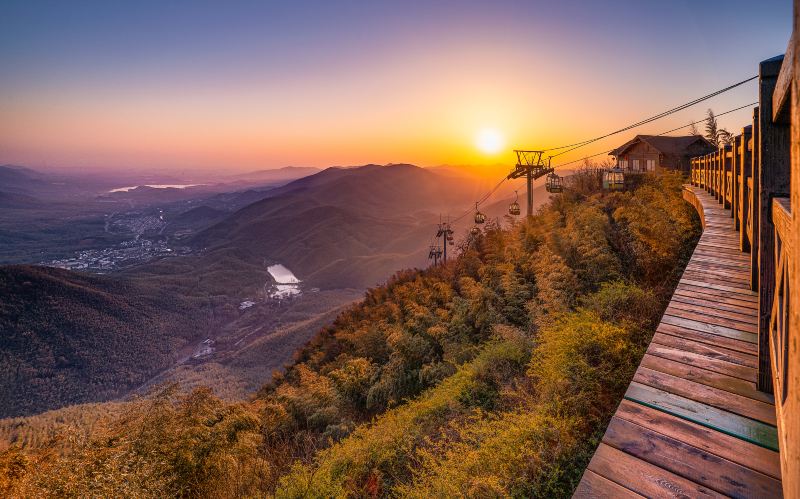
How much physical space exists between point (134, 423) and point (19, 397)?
61.8 meters

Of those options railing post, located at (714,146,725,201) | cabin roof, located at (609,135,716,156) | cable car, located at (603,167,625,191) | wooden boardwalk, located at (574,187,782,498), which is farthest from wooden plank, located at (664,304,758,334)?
cabin roof, located at (609,135,716,156)

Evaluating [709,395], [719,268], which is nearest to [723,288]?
[719,268]

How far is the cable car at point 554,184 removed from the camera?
61.6 feet

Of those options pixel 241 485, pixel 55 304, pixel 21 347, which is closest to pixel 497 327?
pixel 241 485

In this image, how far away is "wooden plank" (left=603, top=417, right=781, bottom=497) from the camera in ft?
4.88

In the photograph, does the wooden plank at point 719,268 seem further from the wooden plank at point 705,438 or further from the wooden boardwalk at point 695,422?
the wooden plank at point 705,438

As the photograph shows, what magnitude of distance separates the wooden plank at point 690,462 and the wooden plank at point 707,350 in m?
0.83

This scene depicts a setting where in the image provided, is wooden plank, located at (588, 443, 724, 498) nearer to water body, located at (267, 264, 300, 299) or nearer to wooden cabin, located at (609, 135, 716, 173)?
wooden cabin, located at (609, 135, 716, 173)

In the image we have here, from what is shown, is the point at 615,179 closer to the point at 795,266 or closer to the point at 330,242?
the point at 795,266

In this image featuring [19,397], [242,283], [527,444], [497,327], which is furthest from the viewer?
[242,283]

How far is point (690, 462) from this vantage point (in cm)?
165

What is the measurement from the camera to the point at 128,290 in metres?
75.8

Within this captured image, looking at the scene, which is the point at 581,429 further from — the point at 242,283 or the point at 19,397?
the point at 242,283

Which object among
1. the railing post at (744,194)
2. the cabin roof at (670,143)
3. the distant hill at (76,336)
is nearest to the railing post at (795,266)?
the railing post at (744,194)
